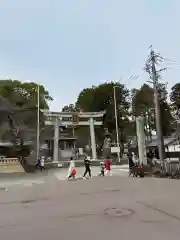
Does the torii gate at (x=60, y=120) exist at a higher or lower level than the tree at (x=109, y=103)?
lower

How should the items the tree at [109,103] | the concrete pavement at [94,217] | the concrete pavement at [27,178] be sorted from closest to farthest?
the concrete pavement at [94,217] < the concrete pavement at [27,178] < the tree at [109,103]

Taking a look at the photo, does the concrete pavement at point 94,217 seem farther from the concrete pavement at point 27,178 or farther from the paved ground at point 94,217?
the concrete pavement at point 27,178

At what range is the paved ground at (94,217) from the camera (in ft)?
23.4

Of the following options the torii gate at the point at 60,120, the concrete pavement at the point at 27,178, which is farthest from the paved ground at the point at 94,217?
the torii gate at the point at 60,120

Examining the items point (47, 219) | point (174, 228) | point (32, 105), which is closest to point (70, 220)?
point (47, 219)

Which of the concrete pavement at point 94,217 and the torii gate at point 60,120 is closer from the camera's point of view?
the concrete pavement at point 94,217

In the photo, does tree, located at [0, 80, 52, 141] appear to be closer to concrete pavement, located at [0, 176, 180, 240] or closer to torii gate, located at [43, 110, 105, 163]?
torii gate, located at [43, 110, 105, 163]

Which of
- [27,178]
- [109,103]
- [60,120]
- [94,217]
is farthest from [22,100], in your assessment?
[94,217]

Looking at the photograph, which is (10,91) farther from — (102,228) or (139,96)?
(102,228)

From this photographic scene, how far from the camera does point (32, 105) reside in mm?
59094

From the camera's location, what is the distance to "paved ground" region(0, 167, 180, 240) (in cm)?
712

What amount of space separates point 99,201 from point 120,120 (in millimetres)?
53326

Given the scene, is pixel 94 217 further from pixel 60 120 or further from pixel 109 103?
pixel 109 103

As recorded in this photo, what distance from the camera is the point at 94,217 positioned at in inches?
353
